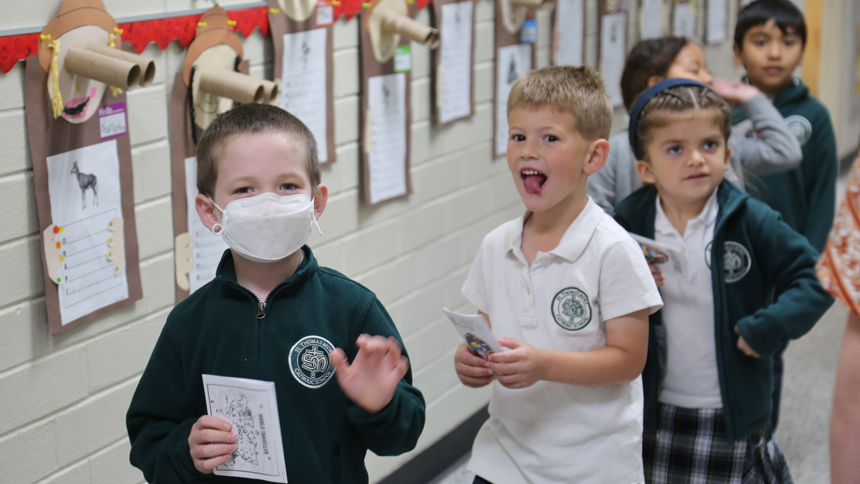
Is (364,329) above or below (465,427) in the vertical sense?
above

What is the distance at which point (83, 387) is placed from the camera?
6.17 ft

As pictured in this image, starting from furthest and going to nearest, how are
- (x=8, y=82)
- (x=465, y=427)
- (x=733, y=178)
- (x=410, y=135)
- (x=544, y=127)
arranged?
(x=465, y=427) → (x=410, y=135) → (x=733, y=178) → (x=544, y=127) → (x=8, y=82)

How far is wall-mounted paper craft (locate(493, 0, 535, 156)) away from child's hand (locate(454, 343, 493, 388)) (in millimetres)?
1652

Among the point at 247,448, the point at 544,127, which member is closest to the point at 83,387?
the point at 247,448

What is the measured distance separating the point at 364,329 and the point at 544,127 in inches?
25.2

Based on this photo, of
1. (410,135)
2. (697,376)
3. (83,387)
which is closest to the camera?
(83,387)

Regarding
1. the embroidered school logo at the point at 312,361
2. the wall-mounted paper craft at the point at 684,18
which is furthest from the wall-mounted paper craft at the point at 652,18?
the embroidered school logo at the point at 312,361

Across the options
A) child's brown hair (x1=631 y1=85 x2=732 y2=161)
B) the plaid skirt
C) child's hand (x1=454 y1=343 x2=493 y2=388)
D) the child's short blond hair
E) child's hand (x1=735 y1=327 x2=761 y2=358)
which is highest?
the child's short blond hair

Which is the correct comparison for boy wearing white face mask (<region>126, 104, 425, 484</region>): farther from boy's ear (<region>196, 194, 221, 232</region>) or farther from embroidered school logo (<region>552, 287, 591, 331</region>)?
embroidered school logo (<region>552, 287, 591, 331</region>)

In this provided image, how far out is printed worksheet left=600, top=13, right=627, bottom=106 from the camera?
13.3 ft

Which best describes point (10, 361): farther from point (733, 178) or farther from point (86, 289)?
point (733, 178)

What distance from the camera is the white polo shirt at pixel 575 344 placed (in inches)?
67.4

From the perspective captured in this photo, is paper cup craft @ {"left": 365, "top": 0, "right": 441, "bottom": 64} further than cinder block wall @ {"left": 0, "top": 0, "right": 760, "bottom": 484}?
Yes

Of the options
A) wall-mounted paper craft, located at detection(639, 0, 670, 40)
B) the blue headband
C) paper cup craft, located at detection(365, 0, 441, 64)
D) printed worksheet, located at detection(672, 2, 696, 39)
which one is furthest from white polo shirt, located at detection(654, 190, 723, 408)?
printed worksheet, located at detection(672, 2, 696, 39)
